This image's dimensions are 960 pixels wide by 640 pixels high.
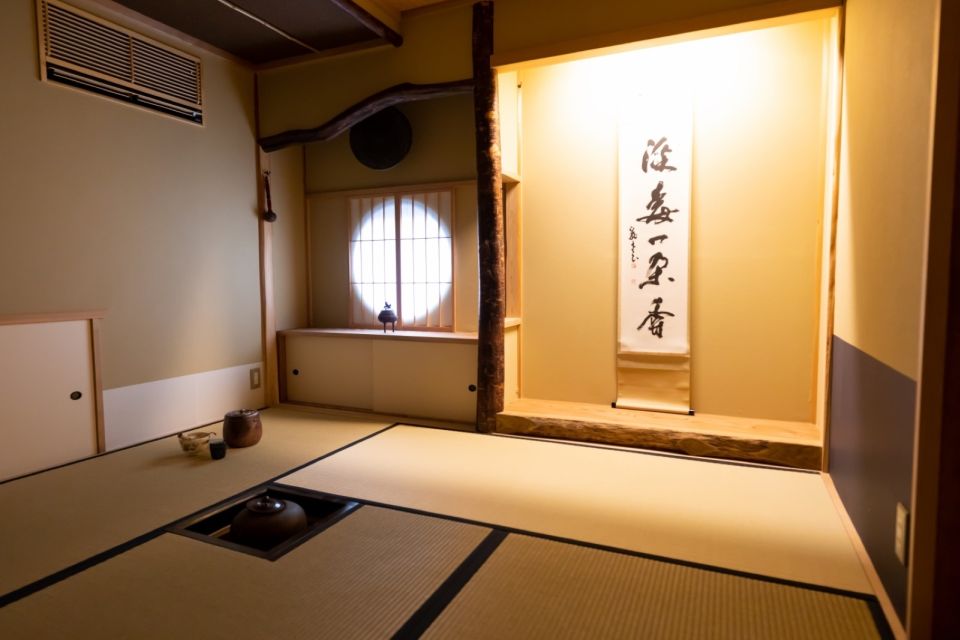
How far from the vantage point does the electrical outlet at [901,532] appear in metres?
1.60

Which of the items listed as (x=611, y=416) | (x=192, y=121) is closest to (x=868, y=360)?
(x=611, y=416)

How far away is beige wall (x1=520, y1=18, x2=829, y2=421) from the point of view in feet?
11.1

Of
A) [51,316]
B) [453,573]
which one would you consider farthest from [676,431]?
[51,316]

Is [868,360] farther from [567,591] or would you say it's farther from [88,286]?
[88,286]

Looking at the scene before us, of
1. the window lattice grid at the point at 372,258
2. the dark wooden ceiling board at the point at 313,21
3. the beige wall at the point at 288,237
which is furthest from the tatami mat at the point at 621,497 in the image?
the dark wooden ceiling board at the point at 313,21

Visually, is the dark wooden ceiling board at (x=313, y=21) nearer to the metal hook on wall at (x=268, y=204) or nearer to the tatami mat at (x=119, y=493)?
the metal hook on wall at (x=268, y=204)

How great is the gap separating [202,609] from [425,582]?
2.31ft

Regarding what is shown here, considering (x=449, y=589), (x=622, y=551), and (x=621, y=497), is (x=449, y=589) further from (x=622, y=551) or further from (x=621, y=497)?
(x=621, y=497)

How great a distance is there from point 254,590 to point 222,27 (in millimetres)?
3631

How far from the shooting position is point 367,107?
13.7ft

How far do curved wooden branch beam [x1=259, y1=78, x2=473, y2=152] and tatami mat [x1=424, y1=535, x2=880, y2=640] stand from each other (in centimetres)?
303

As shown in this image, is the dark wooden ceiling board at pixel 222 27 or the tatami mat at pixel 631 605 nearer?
the tatami mat at pixel 631 605

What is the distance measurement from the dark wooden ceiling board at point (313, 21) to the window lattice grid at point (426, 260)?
1.22 meters

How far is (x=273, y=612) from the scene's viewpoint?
1778 millimetres
